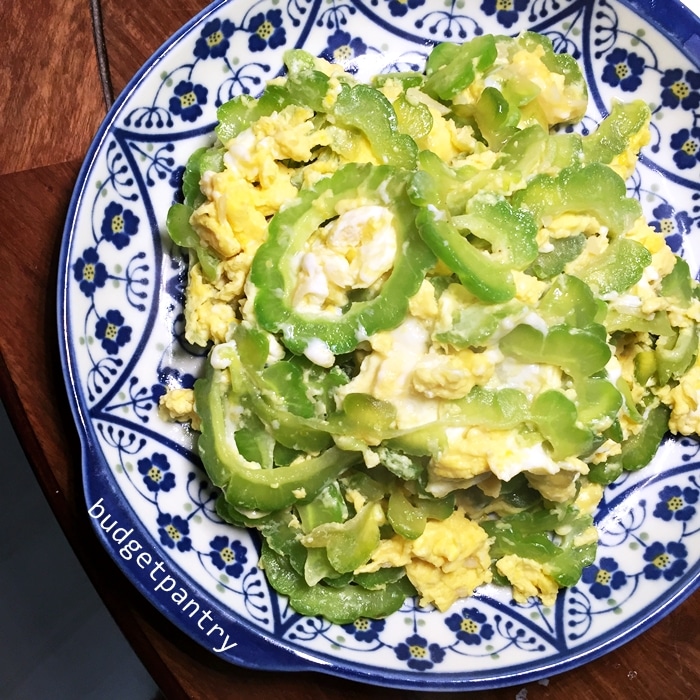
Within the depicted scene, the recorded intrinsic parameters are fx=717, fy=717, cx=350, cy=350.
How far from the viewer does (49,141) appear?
2.21 m

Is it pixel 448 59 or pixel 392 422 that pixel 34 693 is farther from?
pixel 448 59

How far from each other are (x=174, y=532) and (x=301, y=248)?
921 millimetres

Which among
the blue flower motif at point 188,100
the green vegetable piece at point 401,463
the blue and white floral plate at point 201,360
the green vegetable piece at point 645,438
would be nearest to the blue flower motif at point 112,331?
the blue and white floral plate at point 201,360

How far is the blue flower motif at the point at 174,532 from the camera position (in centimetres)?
210

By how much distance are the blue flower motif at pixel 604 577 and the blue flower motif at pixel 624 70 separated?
1.46m

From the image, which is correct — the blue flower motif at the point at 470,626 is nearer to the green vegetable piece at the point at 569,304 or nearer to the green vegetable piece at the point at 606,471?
the green vegetable piece at the point at 606,471

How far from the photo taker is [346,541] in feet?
6.42

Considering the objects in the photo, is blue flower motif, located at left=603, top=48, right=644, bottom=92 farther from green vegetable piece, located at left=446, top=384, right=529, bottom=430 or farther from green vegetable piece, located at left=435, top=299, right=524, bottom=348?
green vegetable piece, located at left=446, top=384, right=529, bottom=430

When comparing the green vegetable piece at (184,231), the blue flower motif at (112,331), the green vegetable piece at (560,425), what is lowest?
the blue flower motif at (112,331)

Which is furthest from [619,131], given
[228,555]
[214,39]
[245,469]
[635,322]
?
[228,555]

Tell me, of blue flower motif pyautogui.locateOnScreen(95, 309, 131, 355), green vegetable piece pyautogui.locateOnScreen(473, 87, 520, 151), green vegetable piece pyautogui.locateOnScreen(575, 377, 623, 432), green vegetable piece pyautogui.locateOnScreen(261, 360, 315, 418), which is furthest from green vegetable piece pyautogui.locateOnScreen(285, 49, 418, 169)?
blue flower motif pyautogui.locateOnScreen(95, 309, 131, 355)

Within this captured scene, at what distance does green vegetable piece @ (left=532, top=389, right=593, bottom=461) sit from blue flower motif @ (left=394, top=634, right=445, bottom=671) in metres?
0.76

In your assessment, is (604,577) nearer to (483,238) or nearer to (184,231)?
(483,238)

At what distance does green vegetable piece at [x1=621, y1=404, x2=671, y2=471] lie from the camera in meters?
2.15
